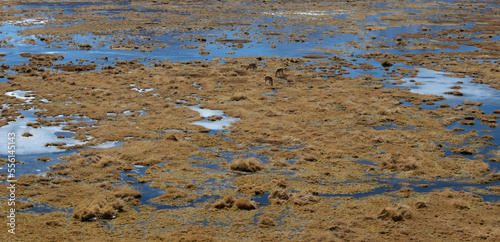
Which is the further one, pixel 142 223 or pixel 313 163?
pixel 313 163

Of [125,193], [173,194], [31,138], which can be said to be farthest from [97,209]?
[31,138]

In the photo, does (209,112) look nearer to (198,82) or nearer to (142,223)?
(198,82)

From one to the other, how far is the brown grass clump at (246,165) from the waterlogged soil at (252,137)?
4.8 inches

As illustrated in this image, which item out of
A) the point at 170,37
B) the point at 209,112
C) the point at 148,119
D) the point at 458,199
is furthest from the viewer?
the point at 170,37

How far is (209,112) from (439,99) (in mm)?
19192

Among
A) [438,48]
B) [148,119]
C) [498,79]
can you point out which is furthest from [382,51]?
[148,119]

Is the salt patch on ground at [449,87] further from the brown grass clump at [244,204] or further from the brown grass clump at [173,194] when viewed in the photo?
the brown grass clump at [173,194]

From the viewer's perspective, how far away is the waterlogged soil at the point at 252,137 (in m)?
21.2

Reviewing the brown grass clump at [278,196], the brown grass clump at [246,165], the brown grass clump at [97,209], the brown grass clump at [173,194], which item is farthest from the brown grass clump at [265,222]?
the brown grass clump at [97,209]

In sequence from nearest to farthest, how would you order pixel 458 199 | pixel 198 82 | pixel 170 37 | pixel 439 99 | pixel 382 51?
pixel 458 199 < pixel 439 99 < pixel 198 82 < pixel 382 51 < pixel 170 37

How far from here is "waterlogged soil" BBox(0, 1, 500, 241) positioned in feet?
Result: 69.7

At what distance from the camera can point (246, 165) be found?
26594 millimetres

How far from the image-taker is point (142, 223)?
20.9 meters

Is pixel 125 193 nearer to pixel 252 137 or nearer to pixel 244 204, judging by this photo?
pixel 244 204
